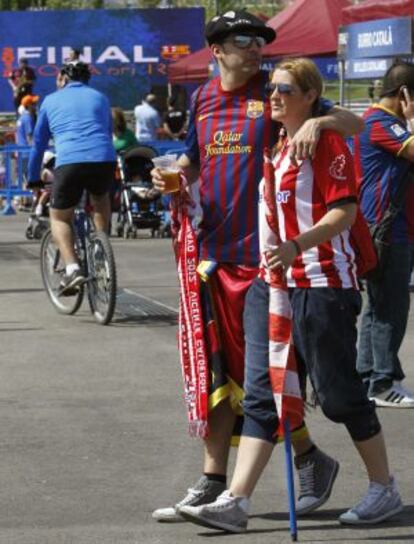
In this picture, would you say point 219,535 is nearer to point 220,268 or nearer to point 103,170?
point 220,268

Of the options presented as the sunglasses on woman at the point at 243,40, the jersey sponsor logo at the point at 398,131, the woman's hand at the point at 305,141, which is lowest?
the jersey sponsor logo at the point at 398,131

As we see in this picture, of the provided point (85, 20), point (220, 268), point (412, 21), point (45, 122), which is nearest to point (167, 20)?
point (85, 20)

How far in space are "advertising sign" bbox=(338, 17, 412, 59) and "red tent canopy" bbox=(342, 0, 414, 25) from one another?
0.87 feet

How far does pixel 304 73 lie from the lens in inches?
236

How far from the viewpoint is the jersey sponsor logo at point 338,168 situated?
592cm

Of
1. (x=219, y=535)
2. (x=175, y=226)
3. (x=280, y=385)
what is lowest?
(x=219, y=535)

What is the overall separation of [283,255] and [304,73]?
0.69 m

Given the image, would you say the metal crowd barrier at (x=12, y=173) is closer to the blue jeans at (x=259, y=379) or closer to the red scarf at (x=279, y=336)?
the blue jeans at (x=259, y=379)

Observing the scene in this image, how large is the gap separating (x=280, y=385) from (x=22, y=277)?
31.8 ft

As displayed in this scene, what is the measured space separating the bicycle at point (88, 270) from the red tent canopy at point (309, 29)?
13473 mm

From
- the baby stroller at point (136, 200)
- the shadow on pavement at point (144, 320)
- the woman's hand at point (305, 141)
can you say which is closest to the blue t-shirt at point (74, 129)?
the shadow on pavement at point (144, 320)

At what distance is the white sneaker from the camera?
8.77 m

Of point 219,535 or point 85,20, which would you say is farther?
point 85,20

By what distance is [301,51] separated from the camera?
26.3m
